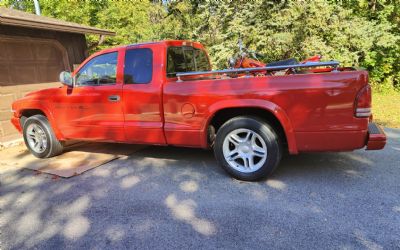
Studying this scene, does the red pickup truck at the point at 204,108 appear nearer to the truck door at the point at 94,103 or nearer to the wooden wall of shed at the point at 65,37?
the truck door at the point at 94,103

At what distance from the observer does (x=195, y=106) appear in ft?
12.9

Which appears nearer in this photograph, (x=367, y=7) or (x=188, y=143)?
(x=188, y=143)

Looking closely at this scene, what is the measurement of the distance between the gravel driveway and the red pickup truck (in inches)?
18.9

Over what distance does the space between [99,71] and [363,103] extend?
3698mm

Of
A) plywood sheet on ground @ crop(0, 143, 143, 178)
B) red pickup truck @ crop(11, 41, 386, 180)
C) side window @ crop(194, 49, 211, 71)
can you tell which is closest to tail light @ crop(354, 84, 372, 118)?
red pickup truck @ crop(11, 41, 386, 180)

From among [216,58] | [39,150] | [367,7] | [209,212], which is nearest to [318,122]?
[209,212]

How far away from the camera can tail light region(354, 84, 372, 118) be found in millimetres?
3176

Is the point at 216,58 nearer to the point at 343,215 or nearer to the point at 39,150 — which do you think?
the point at 39,150

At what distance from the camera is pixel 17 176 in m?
4.76

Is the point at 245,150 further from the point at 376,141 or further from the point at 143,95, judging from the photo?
the point at 143,95

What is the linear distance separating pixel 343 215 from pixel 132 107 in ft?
9.85

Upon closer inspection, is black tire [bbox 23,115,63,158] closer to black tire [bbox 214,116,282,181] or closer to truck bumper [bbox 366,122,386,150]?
black tire [bbox 214,116,282,181]

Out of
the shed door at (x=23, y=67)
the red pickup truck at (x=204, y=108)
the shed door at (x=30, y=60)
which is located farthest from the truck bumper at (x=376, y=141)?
the shed door at (x=30, y=60)

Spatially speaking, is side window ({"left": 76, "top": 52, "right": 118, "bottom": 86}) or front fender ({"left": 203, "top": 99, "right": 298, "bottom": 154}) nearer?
front fender ({"left": 203, "top": 99, "right": 298, "bottom": 154})
